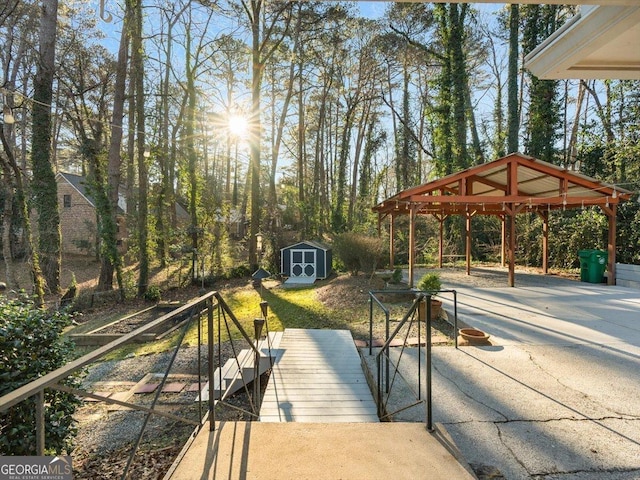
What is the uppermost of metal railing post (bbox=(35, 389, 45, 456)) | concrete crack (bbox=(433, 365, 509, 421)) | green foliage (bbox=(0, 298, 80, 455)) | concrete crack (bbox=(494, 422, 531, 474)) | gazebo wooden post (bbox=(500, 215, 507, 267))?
gazebo wooden post (bbox=(500, 215, 507, 267))

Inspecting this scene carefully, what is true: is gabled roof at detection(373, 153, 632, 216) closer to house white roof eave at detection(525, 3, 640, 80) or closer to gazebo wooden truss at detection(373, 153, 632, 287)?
gazebo wooden truss at detection(373, 153, 632, 287)

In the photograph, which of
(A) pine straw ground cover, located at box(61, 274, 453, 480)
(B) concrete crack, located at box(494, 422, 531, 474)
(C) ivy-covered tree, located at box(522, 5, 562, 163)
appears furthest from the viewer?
(C) ivy-covered tree, located at box(522, 5, 562, 163)

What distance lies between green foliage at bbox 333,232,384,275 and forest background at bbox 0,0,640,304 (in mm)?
1384

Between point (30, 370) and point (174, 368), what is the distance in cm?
315

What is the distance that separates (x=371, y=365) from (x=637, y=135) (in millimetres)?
14833

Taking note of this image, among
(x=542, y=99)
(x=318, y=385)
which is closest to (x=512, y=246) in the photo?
(x=318, y=385)

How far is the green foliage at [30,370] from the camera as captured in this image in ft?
7.91

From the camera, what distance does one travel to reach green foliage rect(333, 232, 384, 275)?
36.2 feet

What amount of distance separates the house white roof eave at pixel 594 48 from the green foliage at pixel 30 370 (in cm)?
436

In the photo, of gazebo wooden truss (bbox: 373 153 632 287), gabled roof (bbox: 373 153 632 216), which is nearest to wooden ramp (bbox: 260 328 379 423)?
gazebo wooden truss (bbox: 373 153 632 287)

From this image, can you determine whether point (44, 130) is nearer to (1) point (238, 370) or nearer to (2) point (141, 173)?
(2) point (141, 173)

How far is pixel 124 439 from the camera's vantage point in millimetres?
3605

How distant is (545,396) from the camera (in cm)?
338

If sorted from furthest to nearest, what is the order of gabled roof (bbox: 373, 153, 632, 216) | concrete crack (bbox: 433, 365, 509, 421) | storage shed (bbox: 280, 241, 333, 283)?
storage shed (bbox: 280, 241, 333, 283) < gabled roof (bbox: 373, 153, 632, 216) < concrete crack (bbox: 433, 365, 509, 421)
